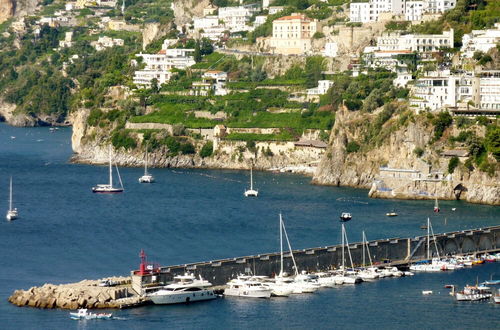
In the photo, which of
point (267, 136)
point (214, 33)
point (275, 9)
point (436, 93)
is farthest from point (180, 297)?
point (214, 33)

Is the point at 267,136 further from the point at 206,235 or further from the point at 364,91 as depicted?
the point at 206,235

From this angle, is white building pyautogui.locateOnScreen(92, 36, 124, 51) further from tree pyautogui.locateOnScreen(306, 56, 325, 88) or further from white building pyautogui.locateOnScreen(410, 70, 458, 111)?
white building pyautogui.locateOnScreen(410, 70, 458, 111)

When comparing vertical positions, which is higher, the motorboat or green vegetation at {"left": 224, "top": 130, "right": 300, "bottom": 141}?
the motorboat

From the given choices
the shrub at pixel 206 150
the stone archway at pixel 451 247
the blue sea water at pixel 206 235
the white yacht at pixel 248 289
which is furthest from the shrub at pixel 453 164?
the white yacht at pixel 248 289

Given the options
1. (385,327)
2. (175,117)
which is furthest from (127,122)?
(385,327)

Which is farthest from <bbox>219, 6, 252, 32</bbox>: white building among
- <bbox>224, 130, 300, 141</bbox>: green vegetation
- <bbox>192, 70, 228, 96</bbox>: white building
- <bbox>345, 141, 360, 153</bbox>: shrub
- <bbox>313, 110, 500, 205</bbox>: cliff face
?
<bbox>345, 141, 360, 153</bbox>: shrub

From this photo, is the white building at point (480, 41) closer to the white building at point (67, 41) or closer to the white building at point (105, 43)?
the white building at point (105, 43)
